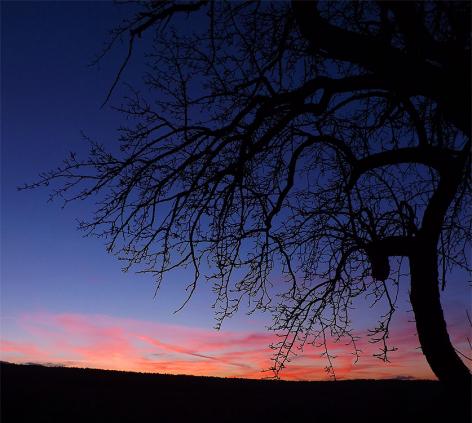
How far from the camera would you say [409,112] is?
6762 millimetres

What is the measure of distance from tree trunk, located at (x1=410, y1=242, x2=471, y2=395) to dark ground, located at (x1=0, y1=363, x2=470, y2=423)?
0.36m

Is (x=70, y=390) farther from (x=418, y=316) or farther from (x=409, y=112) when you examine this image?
(x=409, y=112)

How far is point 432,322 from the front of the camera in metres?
5.64

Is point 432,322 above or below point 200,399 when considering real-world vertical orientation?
above

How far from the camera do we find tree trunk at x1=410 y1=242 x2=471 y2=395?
546 cm

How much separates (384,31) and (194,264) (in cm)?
374

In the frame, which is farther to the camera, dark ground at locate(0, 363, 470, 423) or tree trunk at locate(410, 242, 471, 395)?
dark ground at locate(0, 363, 470, 423)

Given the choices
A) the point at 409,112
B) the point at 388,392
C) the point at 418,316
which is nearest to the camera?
the point at 418,316

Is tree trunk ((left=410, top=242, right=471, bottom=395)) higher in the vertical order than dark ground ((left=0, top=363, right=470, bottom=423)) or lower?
higher

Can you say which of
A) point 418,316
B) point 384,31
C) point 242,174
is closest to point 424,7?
point 384,31

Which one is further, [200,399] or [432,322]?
[200,399]

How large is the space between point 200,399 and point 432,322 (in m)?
3.48

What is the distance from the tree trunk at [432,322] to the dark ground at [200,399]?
36cm

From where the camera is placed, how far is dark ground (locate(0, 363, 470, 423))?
18.9 feet
